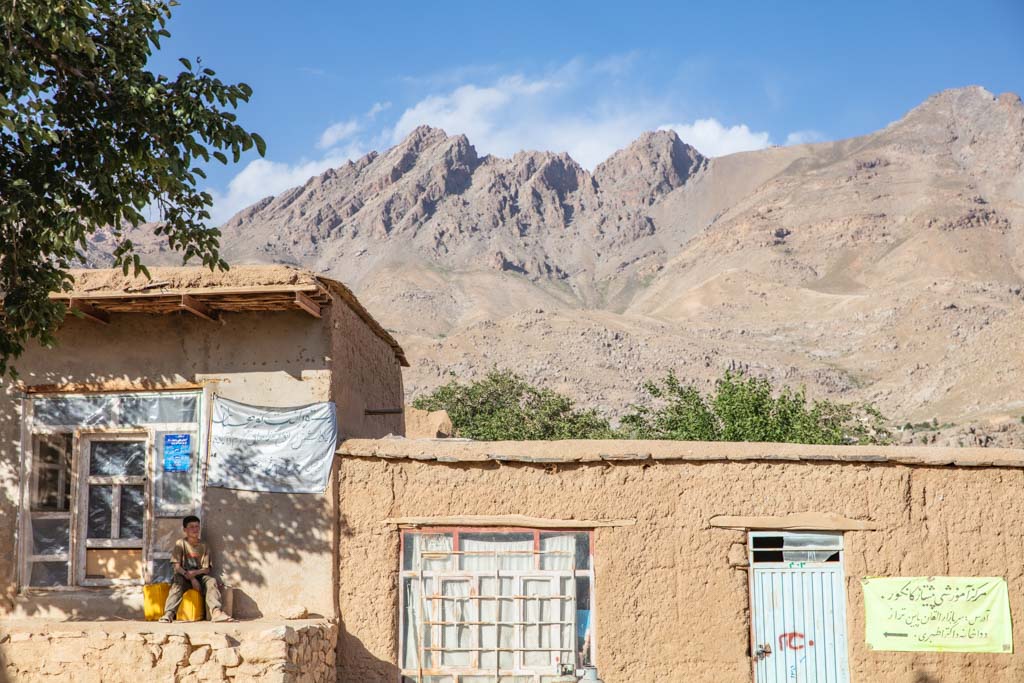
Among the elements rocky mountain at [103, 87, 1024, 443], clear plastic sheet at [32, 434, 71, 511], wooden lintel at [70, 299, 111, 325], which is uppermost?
rocky mountain at [103, 87, 1024, 443]

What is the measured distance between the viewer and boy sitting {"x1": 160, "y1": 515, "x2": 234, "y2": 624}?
30.0ft

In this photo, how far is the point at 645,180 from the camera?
14588 cm

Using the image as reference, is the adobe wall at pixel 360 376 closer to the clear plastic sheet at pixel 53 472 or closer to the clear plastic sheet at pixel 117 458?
the clear plastic sheet at pixel 117 458

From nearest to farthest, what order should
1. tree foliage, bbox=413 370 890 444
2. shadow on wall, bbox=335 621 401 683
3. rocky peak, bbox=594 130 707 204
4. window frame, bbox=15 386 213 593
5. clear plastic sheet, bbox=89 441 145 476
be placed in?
shadow on wall, bbox=335 621 401 683
window frame, bbox=15 386 213 593
clear plastic sheet, bbox=89 441 145 476
tree foliage, bbox=413 370 890 444
rocky peak, bbox=594 130 707 204

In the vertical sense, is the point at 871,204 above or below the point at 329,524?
above

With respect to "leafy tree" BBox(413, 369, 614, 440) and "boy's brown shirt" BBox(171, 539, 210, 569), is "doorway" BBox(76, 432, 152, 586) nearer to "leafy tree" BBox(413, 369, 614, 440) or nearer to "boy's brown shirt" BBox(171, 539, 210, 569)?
"boy's brown shirt" BBox(171, 539, 210, 569)

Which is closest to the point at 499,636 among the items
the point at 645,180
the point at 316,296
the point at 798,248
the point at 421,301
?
the point at 316,296

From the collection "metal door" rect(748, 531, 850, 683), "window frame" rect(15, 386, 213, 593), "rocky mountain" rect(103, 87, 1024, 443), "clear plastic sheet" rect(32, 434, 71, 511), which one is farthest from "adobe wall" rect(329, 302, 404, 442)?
"rocky mountain" rect(103, 87, 1024, 443)

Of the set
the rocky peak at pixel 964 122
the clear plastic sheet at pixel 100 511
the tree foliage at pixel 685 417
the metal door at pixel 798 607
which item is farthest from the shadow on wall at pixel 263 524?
Result: the rocky peak at pixel 964 122

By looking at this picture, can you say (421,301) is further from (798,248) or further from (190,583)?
(190,583)

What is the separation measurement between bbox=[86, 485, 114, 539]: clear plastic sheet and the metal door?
6315 mm

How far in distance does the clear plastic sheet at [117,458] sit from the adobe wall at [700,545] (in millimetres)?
2337

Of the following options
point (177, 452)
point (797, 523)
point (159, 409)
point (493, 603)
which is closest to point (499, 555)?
point (493, 603)

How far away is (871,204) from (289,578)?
11003 centimetres
